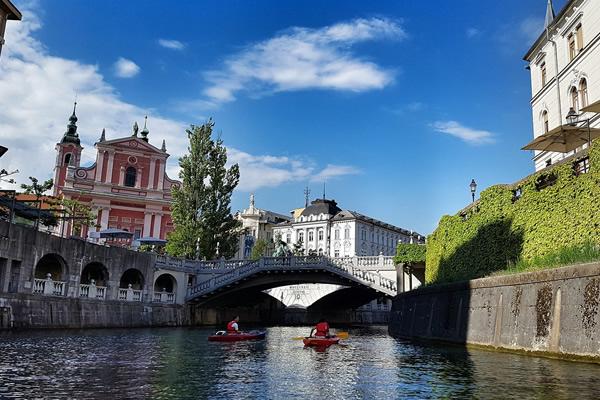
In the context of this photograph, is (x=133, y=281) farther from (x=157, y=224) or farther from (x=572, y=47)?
(x=572, y=47)

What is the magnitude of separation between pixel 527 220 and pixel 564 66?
62.8ft

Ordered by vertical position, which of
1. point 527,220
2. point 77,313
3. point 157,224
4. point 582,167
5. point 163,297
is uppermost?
point 157,224

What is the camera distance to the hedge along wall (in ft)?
60.8

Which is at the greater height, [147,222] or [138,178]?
[138,178]

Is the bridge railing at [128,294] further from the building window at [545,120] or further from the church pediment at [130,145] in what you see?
the building window at [545,120]

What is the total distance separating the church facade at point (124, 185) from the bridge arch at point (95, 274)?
21.0 m

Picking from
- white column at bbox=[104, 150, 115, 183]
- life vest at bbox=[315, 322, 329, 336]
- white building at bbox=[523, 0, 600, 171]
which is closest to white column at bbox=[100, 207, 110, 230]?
white column at bbox=[104, 150, 115, 183]

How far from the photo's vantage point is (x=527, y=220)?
22594 millimetres

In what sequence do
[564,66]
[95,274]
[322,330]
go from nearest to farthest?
[322,330]
[564,66]
[95,274]

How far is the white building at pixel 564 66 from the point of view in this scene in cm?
3241

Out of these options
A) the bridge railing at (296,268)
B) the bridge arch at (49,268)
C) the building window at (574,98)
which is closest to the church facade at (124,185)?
the bridge railing at (296,268)

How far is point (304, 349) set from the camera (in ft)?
77.5

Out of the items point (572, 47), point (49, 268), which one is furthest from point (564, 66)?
point (49, 268)

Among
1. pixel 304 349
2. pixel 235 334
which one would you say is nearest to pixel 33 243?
pixel 235 334
